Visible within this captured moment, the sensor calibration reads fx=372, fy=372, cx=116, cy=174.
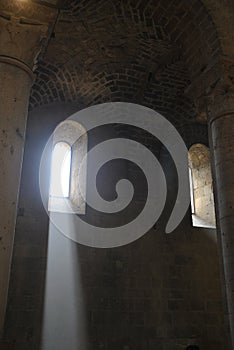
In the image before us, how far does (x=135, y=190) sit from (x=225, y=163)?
14.1 ft

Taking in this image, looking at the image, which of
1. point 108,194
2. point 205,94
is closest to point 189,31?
A: point 205,94

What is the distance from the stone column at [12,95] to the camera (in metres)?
3.20

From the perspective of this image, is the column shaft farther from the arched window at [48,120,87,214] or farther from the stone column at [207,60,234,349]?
the arched window at [48,120,87,214]

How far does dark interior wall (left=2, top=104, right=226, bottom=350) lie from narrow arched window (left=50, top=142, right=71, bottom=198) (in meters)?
0.61

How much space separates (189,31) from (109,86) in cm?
332

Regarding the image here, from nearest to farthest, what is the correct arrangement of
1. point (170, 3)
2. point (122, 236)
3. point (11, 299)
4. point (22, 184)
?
point (170, 3)
point (11, 299)
point (22, 184)
point (122, 236)

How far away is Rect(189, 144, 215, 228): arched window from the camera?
9443 millimetres

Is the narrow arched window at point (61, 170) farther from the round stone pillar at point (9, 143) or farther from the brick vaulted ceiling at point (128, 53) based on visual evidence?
the round stone pillar at point (9, 143)

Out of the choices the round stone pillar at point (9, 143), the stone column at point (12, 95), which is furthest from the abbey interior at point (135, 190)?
the round stone pillar at point (9, 143)

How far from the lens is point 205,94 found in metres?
5.14

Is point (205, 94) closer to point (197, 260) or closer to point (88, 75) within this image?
point (88, 75)

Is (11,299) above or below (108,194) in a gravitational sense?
below

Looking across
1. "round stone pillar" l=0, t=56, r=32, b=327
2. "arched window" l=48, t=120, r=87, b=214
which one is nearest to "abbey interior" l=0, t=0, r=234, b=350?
"arched window" l=48, t=120, r=87, b=214

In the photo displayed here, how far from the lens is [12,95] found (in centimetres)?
358
